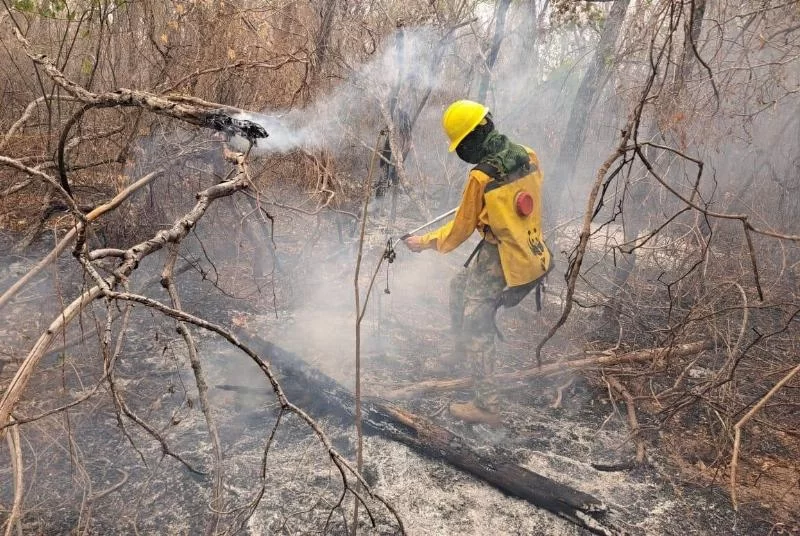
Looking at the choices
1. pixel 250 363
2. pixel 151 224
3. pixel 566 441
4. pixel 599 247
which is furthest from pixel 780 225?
pixel 151 224

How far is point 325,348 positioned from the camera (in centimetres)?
434

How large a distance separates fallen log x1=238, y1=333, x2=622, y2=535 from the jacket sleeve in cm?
118

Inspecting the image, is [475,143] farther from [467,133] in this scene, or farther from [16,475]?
[16,475]

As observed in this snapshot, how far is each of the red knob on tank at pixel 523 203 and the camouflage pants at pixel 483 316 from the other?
0.36 m

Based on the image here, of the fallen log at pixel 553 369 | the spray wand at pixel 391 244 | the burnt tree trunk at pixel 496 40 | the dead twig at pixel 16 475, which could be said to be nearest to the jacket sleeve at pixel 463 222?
the spray wand at pixel 391 244

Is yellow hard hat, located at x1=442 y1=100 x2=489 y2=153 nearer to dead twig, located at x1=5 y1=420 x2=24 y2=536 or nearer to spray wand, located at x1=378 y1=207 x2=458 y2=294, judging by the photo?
spray wand, located at x1=378 y1=207 x2=458 y2=294

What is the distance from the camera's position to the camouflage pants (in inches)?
143

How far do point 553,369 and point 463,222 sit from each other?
157 cm

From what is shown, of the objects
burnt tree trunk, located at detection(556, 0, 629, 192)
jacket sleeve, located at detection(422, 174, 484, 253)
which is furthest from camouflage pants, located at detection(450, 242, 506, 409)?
burnt tree trunk, located at detection(556, 0, 629, 192)

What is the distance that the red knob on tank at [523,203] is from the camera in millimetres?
3316

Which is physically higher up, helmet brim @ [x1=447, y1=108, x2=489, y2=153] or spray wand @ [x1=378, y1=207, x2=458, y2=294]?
helmet brim @ [x1=447, y1=108, x2=489, y2=153]

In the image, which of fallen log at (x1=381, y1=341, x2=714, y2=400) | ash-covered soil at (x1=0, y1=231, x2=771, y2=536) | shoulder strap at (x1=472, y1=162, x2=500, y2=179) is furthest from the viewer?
fallen log at (x1=381, y1=341, x2=714, y2=400)

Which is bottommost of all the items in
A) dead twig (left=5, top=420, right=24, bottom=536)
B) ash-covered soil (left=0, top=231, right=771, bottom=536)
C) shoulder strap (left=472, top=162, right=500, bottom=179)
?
dead twig (left=5, top=420, right=24, bottom=536)

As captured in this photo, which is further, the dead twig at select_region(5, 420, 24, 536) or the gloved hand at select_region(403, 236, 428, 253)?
the gloved hand at select_region(403, 236, 428, 253)
